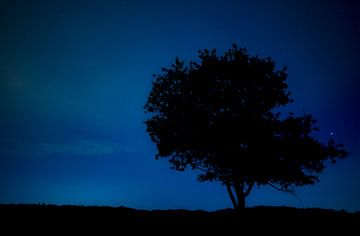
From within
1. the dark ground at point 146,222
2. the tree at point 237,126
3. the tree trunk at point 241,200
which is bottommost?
the dark ground at point 146,222

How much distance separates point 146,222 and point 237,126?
12458mm

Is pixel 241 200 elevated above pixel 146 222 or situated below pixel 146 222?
above

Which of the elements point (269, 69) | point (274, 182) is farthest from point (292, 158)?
point (269, 69)

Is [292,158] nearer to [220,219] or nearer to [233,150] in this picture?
[233,150]

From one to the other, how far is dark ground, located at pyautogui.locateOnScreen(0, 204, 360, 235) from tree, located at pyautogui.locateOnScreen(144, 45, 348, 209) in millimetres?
4938

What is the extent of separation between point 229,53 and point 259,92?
5.09 metres

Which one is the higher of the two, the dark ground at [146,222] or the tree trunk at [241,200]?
→ the tree trunk at [241,200]

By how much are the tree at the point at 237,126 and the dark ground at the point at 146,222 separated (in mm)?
4938

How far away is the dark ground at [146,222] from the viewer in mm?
19369

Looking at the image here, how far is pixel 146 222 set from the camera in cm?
2273

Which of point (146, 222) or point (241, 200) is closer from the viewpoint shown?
point (146, 222)

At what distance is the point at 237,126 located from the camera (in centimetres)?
2948

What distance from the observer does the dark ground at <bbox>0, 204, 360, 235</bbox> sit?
1937 cm

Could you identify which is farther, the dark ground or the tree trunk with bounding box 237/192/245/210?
the tree trunk with bounding box 237/192/245/210
